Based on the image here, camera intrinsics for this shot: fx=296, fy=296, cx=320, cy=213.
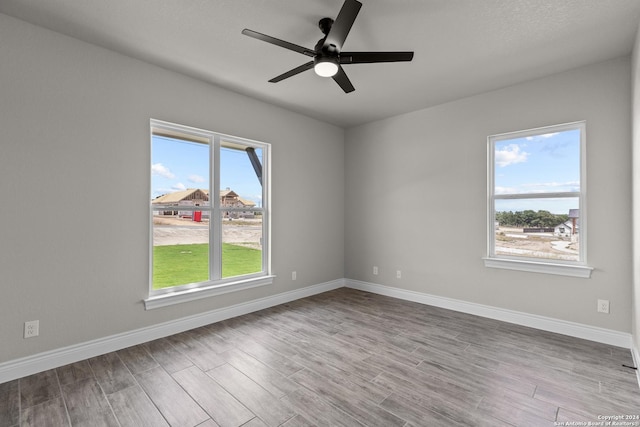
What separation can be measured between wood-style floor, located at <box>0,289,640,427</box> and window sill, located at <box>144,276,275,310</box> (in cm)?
36

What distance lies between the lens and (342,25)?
77.2 inches

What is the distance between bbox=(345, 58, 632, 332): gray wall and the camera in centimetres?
292

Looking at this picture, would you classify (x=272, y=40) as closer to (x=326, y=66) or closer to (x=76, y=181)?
(x=326, y=66)

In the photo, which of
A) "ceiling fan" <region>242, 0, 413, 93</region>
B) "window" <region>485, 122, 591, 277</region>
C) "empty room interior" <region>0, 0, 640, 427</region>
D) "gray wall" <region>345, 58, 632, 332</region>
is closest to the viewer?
"ceiling fan" <region>242, 0, 413, 93</region>

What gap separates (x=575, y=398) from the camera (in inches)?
81.5

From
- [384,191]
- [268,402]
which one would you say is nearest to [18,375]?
[268,402]

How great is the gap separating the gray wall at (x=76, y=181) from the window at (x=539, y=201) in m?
3.56

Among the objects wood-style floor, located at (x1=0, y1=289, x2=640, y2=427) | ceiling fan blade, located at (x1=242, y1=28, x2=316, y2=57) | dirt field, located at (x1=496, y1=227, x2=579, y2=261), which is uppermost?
ceiling fan blade, located at (x1=242, y1=28, x2=316, y2=57)

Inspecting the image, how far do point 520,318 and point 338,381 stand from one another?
250 cm

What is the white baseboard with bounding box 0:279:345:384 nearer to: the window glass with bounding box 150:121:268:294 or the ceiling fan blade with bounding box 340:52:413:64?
the window glass with bounding box 150:121:268:294

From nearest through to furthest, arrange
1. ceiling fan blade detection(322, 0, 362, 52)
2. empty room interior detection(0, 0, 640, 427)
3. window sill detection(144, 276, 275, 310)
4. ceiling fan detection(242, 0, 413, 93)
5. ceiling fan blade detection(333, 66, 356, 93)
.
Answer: ceiling fan blade detection(322, 0, 362, 52) → ceiling fan detection(242, 0, 413, 93) → empty room interior detection(0, 0, 640, 427) → ceiling fan blade detection(333, 66, 356, 93) → window sill detection(144, 276, 275, 310)

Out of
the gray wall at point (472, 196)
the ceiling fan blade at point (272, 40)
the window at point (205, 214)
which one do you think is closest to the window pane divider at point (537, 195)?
the gray wall at point (472, 196)

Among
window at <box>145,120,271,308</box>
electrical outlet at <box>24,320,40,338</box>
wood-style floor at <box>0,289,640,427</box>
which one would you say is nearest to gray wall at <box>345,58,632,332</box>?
wood-style floor at <box>0,289,640,427</box>

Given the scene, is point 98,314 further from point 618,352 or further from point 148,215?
point 618,352
